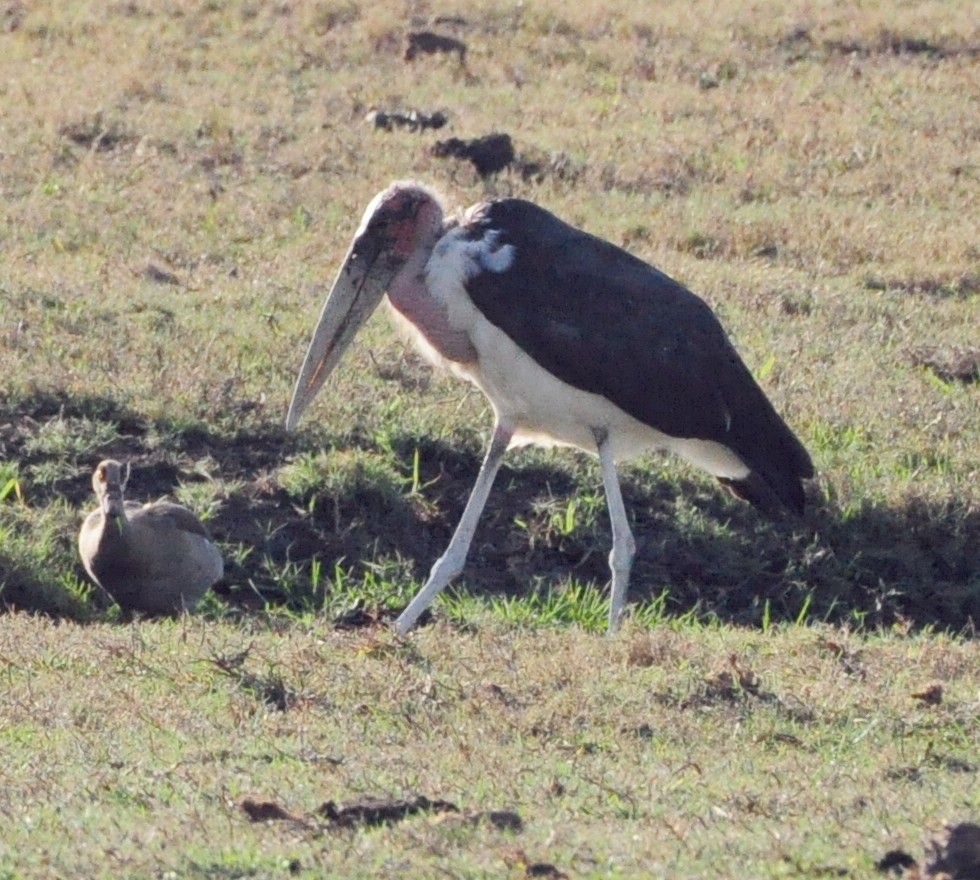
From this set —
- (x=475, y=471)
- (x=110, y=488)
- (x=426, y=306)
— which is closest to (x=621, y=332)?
(x=426, y=306)

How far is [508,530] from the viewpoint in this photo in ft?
26.4

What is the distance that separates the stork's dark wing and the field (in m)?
0.73

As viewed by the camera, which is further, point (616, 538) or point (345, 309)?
point (345, 309)

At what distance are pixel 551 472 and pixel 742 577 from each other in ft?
3.10

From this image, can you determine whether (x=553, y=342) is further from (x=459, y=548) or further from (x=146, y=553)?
(x=146, y=553)

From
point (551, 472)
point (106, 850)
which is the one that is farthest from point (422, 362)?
point (106, 850)

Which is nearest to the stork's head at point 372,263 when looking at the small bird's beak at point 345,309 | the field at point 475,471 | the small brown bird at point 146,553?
the small bird's beak at point 345,309

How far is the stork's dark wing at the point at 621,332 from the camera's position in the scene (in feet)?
22.3

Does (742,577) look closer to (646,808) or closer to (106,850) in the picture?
(646,808)

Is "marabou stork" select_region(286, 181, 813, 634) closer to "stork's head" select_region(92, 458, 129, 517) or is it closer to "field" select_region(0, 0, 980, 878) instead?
"field" select_region(0, 0, 980, 878)

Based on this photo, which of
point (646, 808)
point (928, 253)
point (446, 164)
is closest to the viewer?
point (646, 808)

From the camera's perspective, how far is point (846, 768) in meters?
4.89

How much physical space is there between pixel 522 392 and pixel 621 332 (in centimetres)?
39

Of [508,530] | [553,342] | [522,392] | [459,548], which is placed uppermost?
[553,342]
